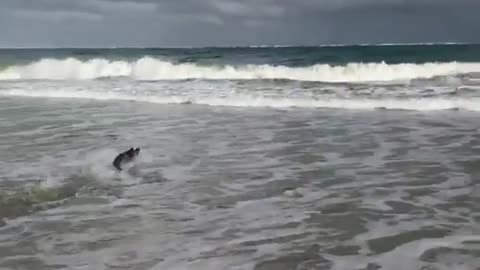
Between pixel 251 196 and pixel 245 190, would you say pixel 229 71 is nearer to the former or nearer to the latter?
pixel 245 190

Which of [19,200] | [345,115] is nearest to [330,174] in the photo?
[19,200]

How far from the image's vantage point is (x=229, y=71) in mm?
30781

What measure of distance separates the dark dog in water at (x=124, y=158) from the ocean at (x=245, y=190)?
0.10 meters

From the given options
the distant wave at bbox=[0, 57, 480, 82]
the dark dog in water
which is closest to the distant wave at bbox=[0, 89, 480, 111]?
the dark dog in water

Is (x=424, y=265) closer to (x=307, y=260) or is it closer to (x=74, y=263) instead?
(x=307, y=260)

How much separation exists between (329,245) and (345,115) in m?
9.02

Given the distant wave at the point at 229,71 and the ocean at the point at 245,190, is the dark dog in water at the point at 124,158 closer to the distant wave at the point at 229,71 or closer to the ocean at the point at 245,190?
the ocean at the point at 245,190

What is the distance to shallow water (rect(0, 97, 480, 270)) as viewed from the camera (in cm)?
447

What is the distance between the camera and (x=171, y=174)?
7414 mm

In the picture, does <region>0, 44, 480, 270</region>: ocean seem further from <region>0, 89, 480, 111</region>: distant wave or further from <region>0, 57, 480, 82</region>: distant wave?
<region>0, 57, 480, 82</region>: distant wave

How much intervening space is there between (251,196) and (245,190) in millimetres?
271

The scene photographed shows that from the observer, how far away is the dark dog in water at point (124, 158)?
25.1ft

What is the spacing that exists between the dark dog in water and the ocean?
10 cm

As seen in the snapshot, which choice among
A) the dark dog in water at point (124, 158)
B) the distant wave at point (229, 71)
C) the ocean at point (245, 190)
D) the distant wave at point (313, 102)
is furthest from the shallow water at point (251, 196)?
the distant wave at point (229, 71)
